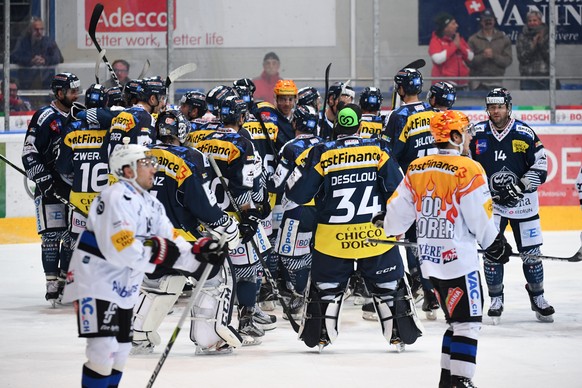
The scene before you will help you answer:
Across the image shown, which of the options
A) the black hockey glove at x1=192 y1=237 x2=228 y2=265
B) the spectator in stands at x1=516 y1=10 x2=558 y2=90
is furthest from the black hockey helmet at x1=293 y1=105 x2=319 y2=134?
the spectator in stands at x1=516 y1=10 x2=558 y2=90

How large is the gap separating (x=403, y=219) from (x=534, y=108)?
21.8 ft

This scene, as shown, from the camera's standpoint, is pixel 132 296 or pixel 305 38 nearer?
pixel 132 296

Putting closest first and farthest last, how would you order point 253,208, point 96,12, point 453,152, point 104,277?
point 104,277, point 453,152, point 253,208, point 96,12

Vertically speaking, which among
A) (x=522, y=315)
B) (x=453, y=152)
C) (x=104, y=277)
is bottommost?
(x=522, y=315)

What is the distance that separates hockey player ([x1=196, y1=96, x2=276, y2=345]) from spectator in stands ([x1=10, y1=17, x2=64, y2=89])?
450 centimetres

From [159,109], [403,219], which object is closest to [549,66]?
[159,109]

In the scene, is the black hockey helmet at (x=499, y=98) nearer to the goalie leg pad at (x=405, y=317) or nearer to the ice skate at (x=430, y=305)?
the ice skate at (x=430, y=305)

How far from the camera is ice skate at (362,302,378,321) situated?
8.05 metres

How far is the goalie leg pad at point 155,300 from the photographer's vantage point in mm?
6590

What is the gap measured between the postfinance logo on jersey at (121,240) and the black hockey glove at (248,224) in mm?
2182

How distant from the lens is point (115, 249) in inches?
195

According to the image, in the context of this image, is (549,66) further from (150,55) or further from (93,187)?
(93,187)

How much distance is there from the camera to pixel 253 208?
23.9 ft

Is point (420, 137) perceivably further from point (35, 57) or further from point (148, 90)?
point (35, 57)
